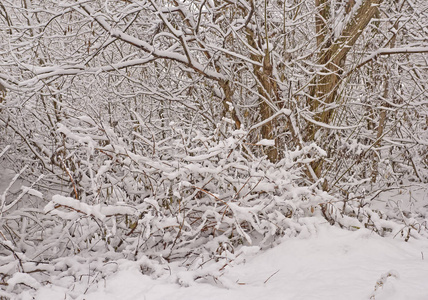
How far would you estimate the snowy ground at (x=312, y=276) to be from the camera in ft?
7.27

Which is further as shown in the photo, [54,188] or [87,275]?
[54,188]

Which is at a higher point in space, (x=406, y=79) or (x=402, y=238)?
(x=406, y=79)

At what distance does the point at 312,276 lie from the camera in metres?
2.51

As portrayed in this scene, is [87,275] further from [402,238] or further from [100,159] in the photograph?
[402,238]

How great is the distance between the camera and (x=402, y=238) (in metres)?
3.21

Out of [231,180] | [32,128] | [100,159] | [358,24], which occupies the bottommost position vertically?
[231,180]

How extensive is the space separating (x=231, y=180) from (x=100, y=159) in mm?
1544

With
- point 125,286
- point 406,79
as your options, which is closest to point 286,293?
point 125,286

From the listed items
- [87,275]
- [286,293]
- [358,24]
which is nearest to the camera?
[286,293]

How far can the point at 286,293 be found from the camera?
2.29 meters

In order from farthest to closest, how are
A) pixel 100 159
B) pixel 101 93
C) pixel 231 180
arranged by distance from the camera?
1. pixel 101 93
2. pixel 100 159
3. pixel 231 180

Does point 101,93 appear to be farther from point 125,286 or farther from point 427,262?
point 427,262

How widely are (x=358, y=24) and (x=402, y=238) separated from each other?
8.57ft

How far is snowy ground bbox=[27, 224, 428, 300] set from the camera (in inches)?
87.3
